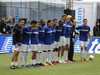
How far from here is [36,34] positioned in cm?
1368

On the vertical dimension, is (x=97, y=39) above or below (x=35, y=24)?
below

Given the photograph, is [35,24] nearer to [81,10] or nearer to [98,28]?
[98,28]

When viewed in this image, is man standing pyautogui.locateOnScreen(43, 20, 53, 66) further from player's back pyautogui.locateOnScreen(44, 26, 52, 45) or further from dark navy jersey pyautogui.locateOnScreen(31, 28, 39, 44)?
dark navy jersey pyautogui.locateOnScreen(31, 28, 39, 44)

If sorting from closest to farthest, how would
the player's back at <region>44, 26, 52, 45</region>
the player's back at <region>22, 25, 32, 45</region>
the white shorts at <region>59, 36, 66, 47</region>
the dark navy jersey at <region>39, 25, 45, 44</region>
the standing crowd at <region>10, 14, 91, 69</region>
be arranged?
the standing crowd at <region>10, 14, 91, 69</region>, the player's back at <region>22, 25, 32, 45</region>, the dark navy jersey at <region>39, 25, 45, 44</region>, the player's back at <region>44, 26, 52, 45</region>, the white shorts at <region>59, 36, 66, 47</region>

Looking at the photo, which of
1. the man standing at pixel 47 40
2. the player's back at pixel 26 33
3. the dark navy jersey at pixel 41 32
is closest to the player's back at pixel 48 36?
the man standing at pixel 47 40

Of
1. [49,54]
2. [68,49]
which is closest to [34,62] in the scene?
[49,54]

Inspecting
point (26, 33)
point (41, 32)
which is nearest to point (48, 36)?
point (41, 32)

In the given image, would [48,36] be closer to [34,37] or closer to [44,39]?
[44,39]

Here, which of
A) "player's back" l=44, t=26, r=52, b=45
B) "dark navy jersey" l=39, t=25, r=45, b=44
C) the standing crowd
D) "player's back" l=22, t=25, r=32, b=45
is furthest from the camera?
"player's back" l=44, t=26, r=52, b=45

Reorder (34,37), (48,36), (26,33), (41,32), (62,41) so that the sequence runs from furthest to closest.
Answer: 1. (62,41)
2. (48,36)
3. (41,32)
4. (34,37)
5. (26,33)

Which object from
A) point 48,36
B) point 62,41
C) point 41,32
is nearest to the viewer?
point 41,32

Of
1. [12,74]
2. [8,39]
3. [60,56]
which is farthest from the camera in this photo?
[8,39]

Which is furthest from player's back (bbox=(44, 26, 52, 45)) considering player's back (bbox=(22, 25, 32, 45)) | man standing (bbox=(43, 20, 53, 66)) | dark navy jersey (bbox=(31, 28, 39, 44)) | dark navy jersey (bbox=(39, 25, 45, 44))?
player's back (bbox=(22, 25, 32, 45))

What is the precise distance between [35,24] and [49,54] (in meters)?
2.03
